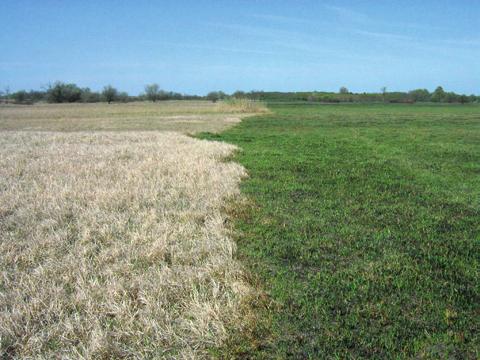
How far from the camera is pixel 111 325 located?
3643mm

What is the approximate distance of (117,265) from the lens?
485cm

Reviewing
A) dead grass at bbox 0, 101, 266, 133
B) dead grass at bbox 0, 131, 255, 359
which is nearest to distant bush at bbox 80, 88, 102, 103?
dead grass at bbox 0, 101, 266, 133

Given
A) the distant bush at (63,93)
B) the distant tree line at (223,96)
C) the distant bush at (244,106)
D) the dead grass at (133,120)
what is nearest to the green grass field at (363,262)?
the dead grass at (133,120)

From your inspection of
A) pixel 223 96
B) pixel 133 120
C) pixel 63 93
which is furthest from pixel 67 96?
pixel 133 120

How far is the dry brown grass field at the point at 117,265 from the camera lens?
3.43 m

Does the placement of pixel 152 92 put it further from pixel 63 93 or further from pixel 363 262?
pixel 363 262

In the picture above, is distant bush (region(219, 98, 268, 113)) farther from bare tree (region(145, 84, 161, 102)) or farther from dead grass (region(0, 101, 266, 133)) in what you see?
bare tree (region(145, 84, 161, 102))

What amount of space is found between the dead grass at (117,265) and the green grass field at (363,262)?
0.44 m

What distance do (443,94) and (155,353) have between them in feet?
354

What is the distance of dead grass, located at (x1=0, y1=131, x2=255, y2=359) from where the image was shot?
343 centimetres

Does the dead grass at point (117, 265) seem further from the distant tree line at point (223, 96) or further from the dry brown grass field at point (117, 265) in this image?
the distant tree line at point (223, 96)

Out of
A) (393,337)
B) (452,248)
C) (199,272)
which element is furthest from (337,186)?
(393,337)

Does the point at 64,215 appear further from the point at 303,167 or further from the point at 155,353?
the point at 303,167

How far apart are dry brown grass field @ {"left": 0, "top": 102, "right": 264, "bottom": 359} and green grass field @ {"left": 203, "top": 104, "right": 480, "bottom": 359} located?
0.44 m
